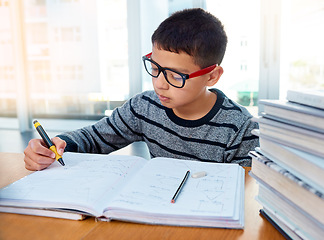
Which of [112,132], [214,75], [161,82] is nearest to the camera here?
[161,82]

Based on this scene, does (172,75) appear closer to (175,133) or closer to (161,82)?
(161,82)

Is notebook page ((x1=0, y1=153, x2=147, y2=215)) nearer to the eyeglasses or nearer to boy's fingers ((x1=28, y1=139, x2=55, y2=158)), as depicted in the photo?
boy's fingers ((x1=28, y1=139, x2=55, y2=158))

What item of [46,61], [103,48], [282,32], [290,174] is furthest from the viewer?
[46,61]

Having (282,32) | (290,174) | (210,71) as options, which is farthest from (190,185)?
(282,32)

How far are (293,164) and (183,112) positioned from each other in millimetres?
679

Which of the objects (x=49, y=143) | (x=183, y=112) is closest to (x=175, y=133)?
(x=183, y=112)

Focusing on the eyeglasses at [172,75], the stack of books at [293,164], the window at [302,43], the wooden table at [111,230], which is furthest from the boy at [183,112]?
the window at [302,43]

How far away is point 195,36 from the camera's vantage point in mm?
Result: 993

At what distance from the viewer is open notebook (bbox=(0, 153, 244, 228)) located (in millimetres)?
540

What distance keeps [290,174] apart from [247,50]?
2.92 m

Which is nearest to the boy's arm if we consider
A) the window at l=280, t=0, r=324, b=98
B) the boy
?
the boy

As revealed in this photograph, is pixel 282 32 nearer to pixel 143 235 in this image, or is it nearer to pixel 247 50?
pixel 247 50

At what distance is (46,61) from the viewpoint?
4211 millimetres

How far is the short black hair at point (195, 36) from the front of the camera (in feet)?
3.16
